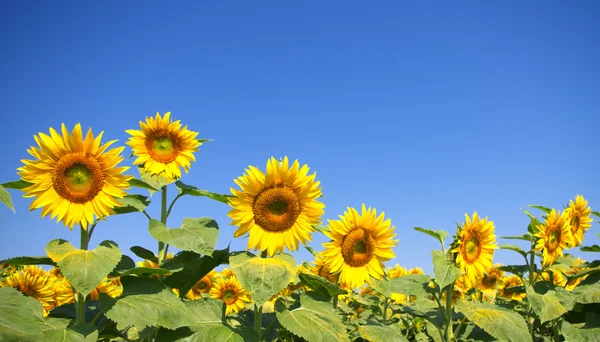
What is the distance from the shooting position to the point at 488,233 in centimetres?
507

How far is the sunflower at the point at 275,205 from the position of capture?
402cm

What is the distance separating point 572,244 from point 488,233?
178 centimetres

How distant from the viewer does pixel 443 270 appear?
4672mm

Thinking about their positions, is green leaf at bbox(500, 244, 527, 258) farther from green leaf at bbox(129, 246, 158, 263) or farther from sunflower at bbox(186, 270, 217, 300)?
green leaf at bbox(129, 246, 158, 263)

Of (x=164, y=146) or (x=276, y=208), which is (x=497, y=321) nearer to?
(x=276, y=208)

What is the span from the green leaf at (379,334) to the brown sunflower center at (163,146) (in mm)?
2395

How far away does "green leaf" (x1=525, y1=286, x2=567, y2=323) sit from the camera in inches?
206

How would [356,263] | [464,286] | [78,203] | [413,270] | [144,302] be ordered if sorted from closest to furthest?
[144,302] → [78,203] → [356,263] → [464,286] → [413,270]

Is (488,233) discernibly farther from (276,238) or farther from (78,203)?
(78,203)

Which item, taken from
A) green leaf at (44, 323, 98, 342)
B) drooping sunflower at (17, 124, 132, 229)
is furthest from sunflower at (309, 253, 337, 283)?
green leaf at (44, 323, 98, 342)

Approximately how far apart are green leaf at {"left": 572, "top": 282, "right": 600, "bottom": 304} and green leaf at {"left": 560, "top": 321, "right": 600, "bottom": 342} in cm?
30

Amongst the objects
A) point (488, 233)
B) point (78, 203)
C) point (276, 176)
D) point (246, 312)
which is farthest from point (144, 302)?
point (488, 233)

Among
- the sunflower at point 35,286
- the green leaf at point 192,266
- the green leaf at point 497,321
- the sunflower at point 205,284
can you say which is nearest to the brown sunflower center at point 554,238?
the green leaf at point 497,321

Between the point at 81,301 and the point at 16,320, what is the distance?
1.87ft
